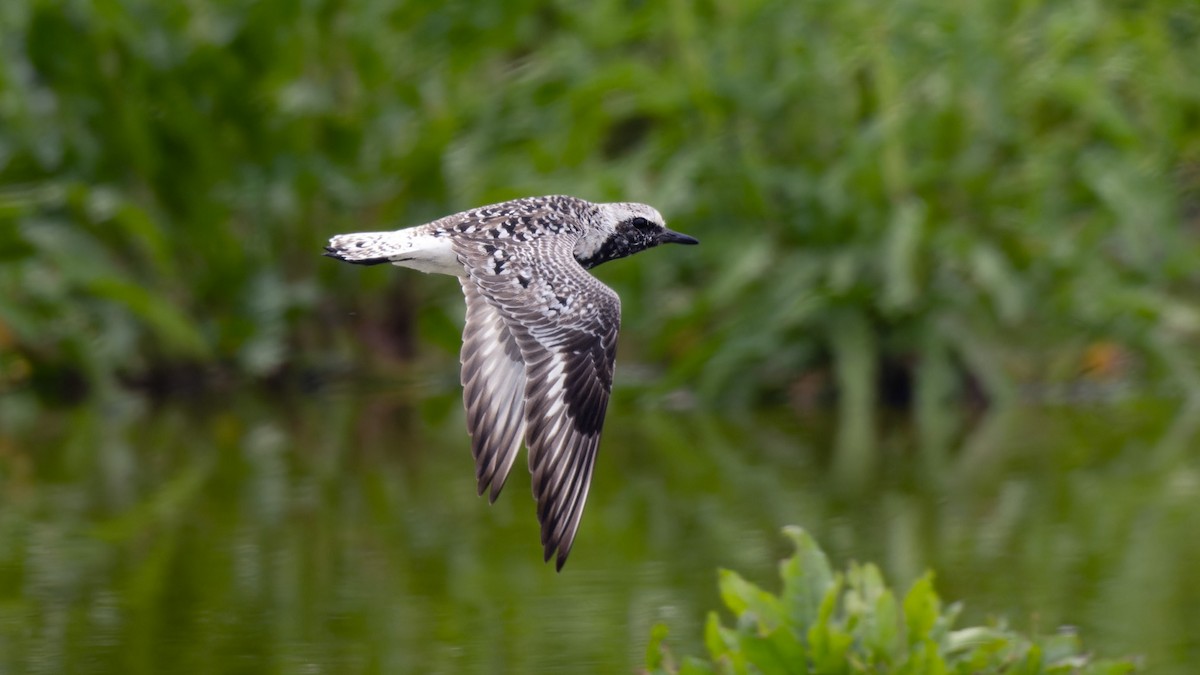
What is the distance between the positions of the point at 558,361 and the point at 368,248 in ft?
1.80

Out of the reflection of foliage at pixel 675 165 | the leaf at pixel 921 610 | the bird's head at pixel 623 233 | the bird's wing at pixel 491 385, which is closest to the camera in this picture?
the leaf at pixel 921 610

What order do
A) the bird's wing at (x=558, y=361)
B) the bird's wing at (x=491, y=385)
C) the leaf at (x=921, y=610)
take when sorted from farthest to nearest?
the bird's wing at (x=491, y=385), the bird's wing at (x=558, y=361), the leaf at (x=921, y=610)

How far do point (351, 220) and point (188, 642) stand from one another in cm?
430

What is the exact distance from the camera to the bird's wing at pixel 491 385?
15.1 ft

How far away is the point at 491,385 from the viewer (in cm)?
472

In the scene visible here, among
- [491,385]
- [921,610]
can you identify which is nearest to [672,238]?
[491,385]

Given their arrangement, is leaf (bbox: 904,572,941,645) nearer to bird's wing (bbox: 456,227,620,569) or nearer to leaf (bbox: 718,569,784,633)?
leaf (bbox: 718,569,784,633)

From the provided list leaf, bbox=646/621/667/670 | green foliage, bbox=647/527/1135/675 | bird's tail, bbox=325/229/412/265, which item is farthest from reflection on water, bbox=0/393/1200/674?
bird's tail, bbox=325/229/412/265

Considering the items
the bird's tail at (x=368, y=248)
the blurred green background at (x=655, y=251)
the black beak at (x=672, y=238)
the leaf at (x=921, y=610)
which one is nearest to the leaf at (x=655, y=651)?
the leaf at (x=921, y=610)

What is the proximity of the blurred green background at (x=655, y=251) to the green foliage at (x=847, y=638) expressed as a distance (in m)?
2.71

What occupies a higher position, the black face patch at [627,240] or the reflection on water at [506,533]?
the black face patch at [627,240]

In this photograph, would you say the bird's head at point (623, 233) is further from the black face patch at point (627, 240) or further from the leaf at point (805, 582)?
the leaf at point (805, 582)

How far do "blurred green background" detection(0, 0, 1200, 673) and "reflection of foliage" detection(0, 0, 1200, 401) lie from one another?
0.06ft

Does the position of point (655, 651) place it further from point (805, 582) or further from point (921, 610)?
point (921, 610)
